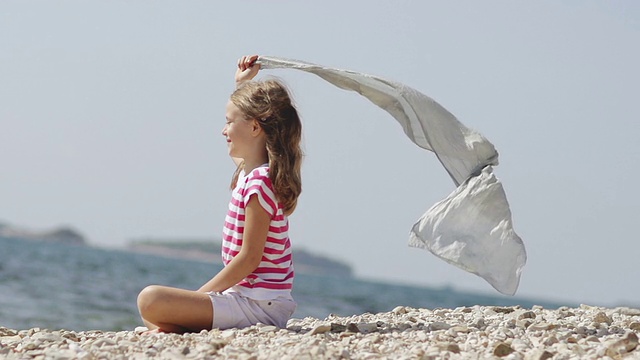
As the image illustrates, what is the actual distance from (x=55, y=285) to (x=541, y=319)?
13726mm

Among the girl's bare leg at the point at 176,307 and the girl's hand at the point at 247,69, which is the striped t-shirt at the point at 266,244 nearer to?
the girl's bare leg at the point at 176,307

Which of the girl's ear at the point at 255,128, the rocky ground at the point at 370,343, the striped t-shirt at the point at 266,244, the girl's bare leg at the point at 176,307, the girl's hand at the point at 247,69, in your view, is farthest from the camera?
the girl's hand at the point at 247,69

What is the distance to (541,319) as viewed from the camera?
5629 millimetres

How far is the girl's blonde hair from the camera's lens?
16.7 ft

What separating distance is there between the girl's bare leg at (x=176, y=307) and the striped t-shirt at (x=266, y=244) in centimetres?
24

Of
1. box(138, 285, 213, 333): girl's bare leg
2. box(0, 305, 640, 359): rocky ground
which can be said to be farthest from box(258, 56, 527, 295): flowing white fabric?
box(138, 285, 213, 333): girl's bare leg

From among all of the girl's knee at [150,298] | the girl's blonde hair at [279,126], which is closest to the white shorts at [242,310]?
the girl's knee at [150,298]

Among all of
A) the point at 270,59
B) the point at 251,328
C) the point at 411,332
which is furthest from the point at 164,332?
the point at 270,59

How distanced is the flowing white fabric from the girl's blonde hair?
1.82 feet

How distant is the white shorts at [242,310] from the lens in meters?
4.98

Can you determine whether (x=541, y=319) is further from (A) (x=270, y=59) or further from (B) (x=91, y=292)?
(B) (x=91, y=292)

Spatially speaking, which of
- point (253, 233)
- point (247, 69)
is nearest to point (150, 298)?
point (253, 233)

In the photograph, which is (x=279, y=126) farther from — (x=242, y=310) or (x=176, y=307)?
(x=176, y=307)

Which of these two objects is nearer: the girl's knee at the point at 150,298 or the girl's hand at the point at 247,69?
the girl's knee at the point at 150,298
